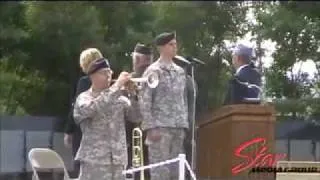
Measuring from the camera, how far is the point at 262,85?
13.7 ft

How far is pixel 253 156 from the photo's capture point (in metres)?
3.98

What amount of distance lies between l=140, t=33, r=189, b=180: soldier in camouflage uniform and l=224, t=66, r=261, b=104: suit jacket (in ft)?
1.06

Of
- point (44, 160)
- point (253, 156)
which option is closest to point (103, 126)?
point (44, 160)

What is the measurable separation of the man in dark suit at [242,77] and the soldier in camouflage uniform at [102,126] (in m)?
0.73

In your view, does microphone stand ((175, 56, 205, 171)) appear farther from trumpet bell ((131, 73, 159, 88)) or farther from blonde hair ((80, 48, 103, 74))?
blonde hair ((80, 48, 103, 74))

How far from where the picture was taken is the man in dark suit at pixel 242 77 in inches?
163

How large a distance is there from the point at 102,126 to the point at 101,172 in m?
0.22

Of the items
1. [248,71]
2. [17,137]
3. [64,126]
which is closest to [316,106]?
[248,71]

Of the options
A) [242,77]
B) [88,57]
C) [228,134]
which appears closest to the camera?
[88,57]

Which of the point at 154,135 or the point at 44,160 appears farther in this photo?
the point at 44,160

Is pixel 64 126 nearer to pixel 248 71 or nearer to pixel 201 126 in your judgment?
pixel 201 126

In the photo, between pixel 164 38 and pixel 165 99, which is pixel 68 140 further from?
pixel 164 38

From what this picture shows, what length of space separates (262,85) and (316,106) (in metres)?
0.34

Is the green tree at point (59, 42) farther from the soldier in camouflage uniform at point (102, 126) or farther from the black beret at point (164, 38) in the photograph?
the soldier in camouflage uniform at point (102, 126)
